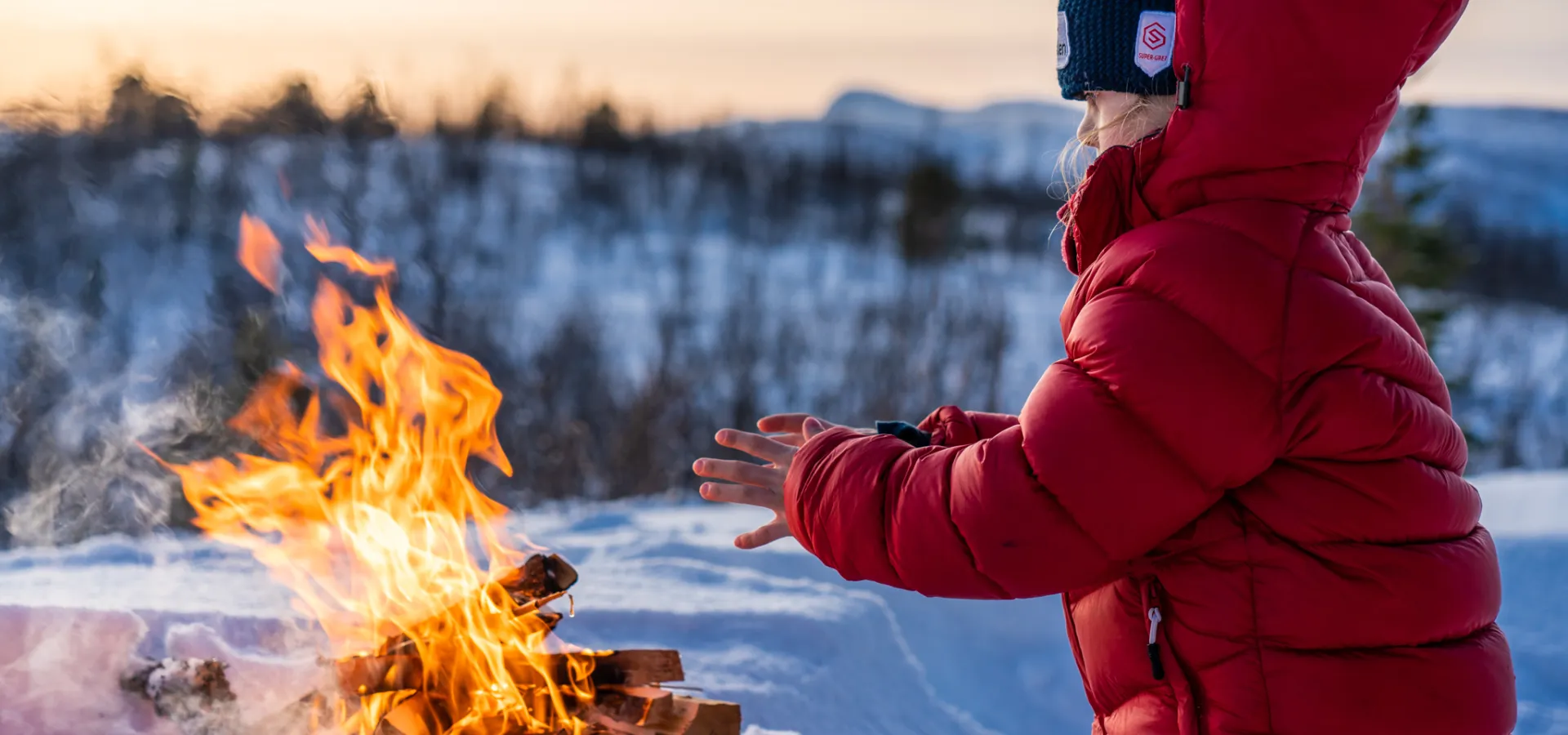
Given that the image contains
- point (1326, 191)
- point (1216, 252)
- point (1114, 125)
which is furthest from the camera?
point (1114, 125)

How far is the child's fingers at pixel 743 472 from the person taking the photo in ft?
6.60

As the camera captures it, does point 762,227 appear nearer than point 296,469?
No

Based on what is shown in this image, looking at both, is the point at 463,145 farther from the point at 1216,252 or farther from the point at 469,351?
the point at 1216,252

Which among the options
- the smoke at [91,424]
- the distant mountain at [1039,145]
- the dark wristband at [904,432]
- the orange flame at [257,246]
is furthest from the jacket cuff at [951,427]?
the distant mountain at [1039,145]

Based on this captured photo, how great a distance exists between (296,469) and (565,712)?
34.4 inches

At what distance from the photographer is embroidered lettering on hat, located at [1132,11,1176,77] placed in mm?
1881

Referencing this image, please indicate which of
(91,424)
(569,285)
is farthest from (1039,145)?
(91,424)

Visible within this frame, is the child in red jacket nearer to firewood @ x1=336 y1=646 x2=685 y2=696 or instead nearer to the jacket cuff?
the jacket cuff

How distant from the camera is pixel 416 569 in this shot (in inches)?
99.3

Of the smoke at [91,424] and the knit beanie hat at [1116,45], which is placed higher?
the knit beanie hat at [1116,45]

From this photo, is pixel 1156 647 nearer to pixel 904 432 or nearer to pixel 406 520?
pixel 904 432

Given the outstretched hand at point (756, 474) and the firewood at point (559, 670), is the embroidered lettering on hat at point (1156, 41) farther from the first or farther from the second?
the firewood at point (559, 670)

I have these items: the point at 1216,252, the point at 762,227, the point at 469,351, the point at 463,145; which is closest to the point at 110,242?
the point at 469,351

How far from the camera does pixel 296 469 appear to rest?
105 inches
